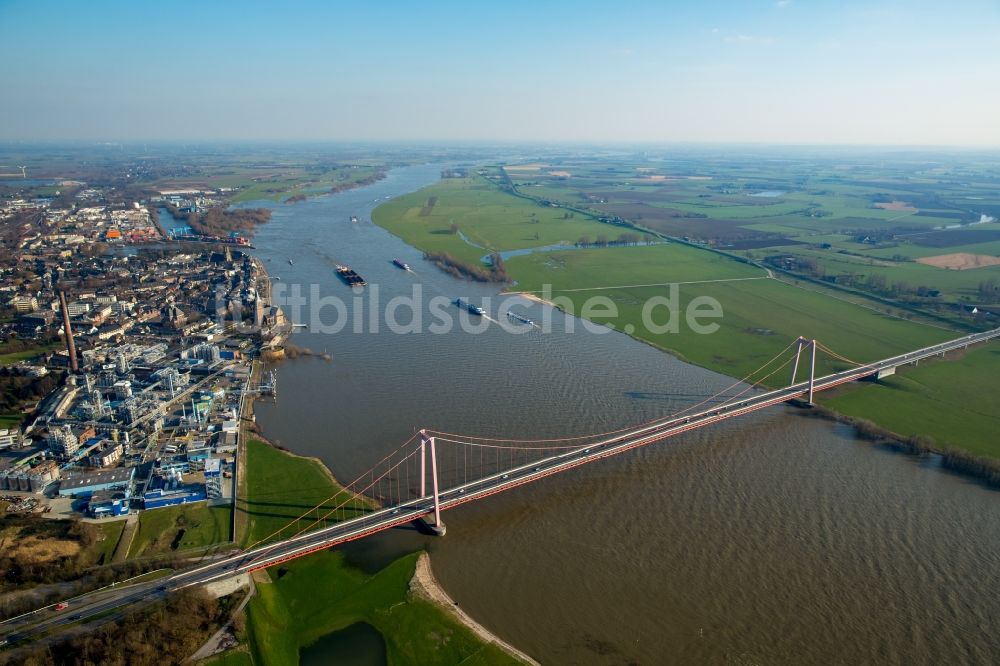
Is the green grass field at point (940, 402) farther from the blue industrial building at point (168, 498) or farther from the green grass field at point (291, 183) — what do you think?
the green grass field at point (291, 183)

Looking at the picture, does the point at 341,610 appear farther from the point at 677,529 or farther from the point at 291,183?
the point at 291,183

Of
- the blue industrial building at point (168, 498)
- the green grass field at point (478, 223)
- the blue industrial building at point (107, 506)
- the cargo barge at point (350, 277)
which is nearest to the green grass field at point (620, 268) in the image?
the green grass field at point (478, 223)

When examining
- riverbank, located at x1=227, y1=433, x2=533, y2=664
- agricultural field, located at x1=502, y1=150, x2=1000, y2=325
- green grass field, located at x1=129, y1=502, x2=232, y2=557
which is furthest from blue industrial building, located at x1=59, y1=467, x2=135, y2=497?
agricultural field, located at x1=502, y1=150, x2=1000, y2=325

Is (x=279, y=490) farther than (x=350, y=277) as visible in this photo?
No

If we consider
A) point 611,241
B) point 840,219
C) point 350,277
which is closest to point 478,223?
point 611,241

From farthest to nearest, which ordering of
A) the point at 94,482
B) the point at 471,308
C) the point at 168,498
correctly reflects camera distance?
1. the point at 471,308
2. the point at 94,482
3. the point at 168,498

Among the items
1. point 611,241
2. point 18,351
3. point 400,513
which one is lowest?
point 400,513
